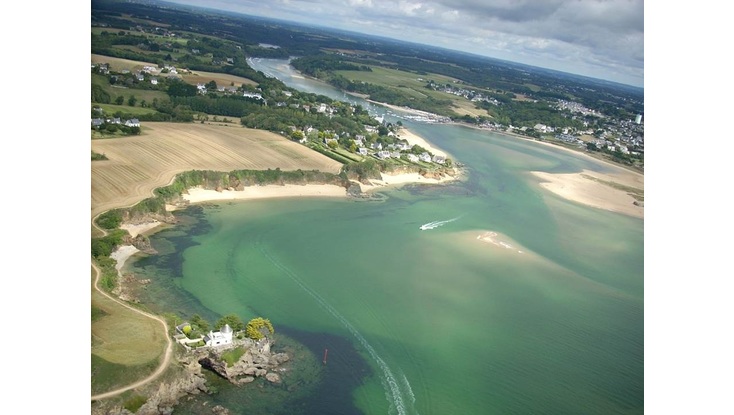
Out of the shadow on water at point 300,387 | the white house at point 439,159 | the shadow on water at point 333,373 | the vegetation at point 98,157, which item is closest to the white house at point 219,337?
the shadow on water at point 300,387

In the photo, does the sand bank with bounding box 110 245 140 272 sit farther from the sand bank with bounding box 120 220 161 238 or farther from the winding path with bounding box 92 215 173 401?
the winding path with bounding box 92 215 173 401

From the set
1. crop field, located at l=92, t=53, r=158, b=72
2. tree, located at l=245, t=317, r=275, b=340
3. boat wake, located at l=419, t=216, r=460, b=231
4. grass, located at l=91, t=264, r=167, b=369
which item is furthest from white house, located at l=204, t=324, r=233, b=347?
crop field, located at l=92, t=53, r=158, b=72

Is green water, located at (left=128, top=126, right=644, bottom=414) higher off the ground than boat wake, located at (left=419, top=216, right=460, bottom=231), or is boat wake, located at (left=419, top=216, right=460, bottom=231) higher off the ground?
boat wake, located at (left=419, top=216, right=460, bottom=231)

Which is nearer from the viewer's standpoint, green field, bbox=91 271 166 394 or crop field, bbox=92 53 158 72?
green field, bbox=91 271 166 394

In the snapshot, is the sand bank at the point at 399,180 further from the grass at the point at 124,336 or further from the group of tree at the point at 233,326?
the grass at the point at 124,336

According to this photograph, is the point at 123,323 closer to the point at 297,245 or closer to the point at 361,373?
the point at 361,373
